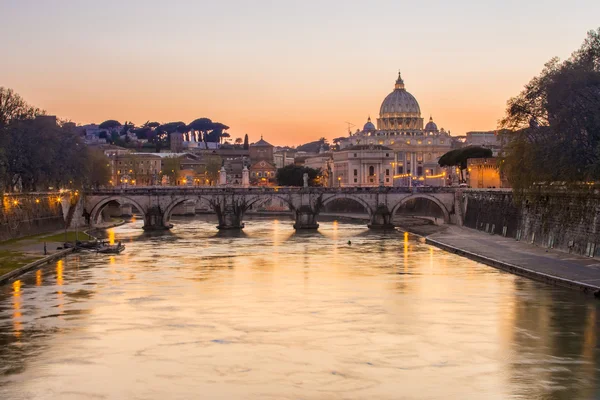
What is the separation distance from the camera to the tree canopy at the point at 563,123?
5516 centimetres

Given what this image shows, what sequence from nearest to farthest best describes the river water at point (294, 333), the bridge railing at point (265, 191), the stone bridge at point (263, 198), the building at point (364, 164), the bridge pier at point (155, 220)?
1. the river water at point (294, 333)
2. the bridge pier at point (155, 220)
3. the stone bridge at point (263, 198)
4. the bridge railing at point (265, 191)
5. the building at point (364, 164)

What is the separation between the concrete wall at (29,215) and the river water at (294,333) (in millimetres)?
16006

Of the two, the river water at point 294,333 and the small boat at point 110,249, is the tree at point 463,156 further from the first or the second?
the river water at point 294,333

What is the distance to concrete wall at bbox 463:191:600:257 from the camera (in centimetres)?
5572

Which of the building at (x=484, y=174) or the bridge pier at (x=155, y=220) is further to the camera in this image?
the building at (x=484, y=174)

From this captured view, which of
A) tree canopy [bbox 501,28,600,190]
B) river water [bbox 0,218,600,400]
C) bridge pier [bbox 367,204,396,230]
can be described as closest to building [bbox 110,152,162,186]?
bridge pier [bbox 367,204,396,230]

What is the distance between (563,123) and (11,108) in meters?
50.6

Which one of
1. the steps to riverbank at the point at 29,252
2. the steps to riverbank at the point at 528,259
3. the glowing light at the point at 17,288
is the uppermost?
the steps to riverbank at the point at 29,252

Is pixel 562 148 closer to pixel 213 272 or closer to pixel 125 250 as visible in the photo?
pixel 213 272

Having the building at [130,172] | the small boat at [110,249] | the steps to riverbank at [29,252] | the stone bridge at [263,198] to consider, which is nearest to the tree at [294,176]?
the building at [130,172]

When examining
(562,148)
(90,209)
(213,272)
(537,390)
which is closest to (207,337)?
(537,390)

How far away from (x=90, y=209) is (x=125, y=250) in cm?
3185

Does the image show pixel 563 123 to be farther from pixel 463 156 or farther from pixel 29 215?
pixel 463 156

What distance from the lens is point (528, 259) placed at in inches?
2208
